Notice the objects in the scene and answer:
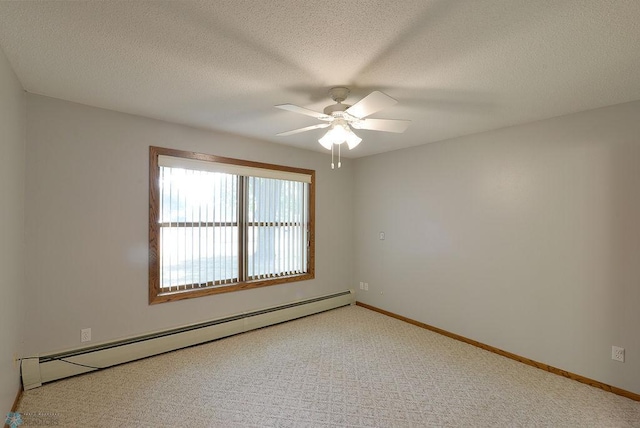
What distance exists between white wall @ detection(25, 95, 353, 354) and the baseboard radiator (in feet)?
0.30

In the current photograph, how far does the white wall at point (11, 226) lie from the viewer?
190cm

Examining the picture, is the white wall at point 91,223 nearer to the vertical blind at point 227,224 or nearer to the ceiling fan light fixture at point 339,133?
the vertical blind at point 227,224

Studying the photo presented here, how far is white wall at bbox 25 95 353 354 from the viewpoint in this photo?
2.54 meters

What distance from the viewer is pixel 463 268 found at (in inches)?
142

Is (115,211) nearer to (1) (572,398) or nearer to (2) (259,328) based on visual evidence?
(2) (259,328)

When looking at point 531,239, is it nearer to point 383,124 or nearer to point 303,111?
point 383,124

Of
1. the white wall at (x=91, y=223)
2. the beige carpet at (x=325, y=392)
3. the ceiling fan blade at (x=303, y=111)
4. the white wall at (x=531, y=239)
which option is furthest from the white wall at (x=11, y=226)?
the white wall at (x=531, y=239)

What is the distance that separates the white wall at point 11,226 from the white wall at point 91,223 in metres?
0.13

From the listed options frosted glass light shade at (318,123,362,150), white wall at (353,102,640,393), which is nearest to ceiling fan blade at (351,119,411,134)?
frosted glass light shade at (318,123,362,150)

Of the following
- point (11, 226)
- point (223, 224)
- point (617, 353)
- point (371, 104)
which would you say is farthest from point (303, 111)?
point (617, 353)

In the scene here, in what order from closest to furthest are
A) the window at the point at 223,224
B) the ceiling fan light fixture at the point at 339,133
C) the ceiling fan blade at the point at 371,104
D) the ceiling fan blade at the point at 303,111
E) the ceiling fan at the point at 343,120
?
the ceiling fan blade at the point at 371,104
the ceiling fan blade at the point at 303,111
the ceiling fan at the point at 343,120
the ceiling fan light fixture at the point at 339,133
the window at the point at 223,224

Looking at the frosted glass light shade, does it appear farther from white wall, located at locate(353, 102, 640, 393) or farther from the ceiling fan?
white wall, located at locate(353, 102, 640, 393)

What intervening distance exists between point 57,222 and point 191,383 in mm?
1821

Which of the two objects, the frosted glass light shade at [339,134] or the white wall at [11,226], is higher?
the frosted glass light shade at [339,134]
